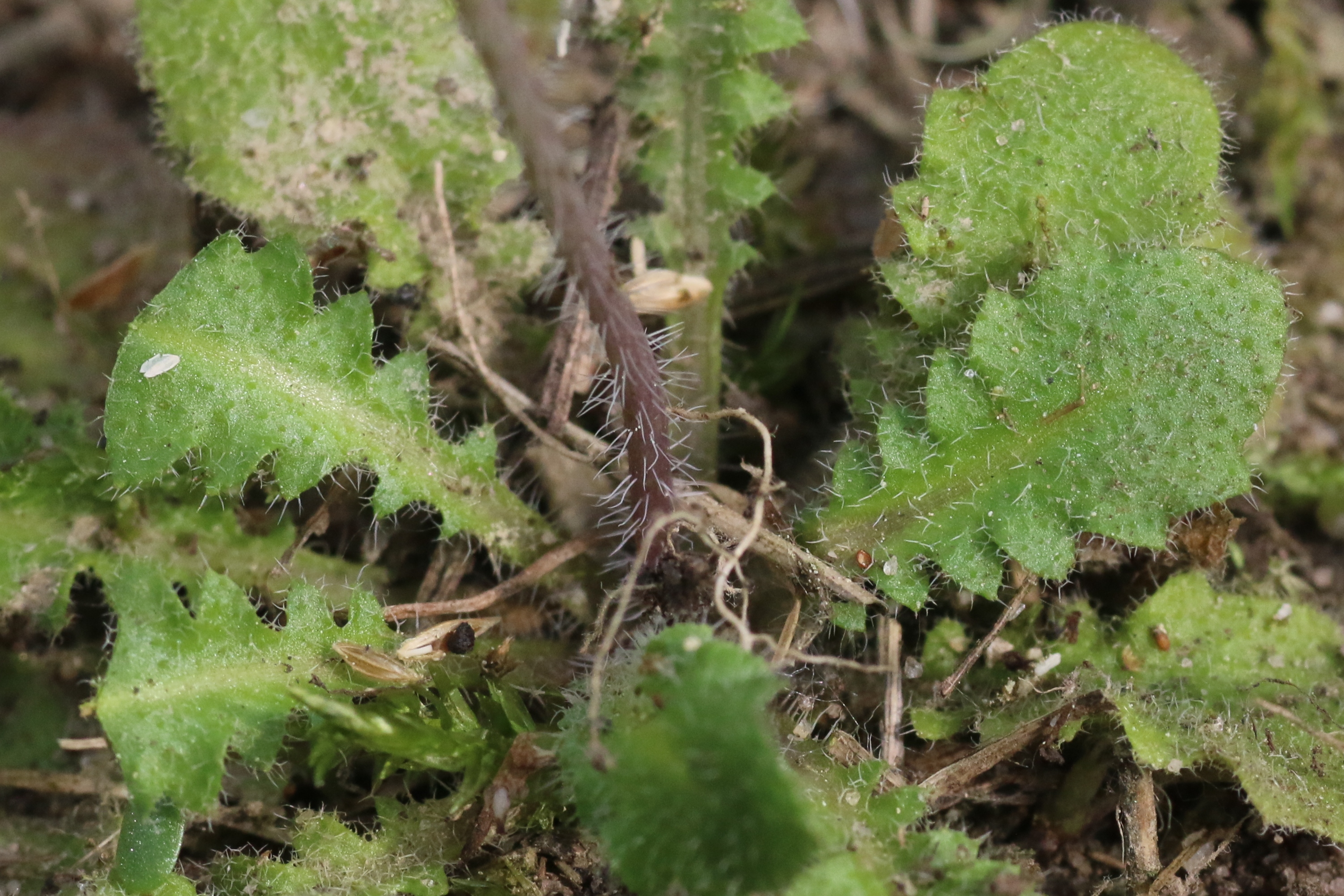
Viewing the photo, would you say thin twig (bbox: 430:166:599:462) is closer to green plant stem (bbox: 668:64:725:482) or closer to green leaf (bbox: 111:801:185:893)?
green plant stem (bbox: 668:64:725:482)

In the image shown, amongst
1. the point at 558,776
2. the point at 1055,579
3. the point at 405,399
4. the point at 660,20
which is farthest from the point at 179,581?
the point at 1055,579

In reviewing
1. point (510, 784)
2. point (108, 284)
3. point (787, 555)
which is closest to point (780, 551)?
point (787, 555)

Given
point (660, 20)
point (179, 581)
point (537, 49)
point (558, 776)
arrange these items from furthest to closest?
point (537, 49)
point (660, 20)
point (179, 581)
point (558, 776)

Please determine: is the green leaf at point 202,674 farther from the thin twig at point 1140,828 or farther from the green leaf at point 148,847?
the thin twig at point 1140,828

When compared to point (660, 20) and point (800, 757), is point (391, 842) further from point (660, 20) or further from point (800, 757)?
point (660, 20)

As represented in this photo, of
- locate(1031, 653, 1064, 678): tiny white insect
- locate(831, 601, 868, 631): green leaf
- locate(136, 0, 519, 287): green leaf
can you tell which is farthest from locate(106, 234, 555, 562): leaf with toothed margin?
locate(1031, 653, 1064, 678): tiny white insect

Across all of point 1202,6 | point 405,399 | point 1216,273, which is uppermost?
point 1202,6
